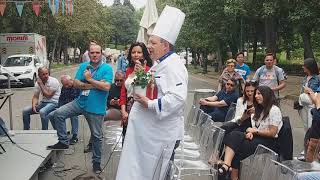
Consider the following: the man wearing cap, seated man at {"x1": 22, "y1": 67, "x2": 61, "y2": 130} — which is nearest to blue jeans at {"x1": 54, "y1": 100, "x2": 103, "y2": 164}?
seated man at {"x1": 22, "y1": 67, "x2": 61, "y2": 130}

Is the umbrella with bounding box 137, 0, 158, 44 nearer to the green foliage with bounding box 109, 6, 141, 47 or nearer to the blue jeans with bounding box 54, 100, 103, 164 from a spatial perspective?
the blue jeans with bounding box 54, 100, 103, 164

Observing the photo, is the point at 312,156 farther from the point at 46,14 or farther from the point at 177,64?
the point at 46,14

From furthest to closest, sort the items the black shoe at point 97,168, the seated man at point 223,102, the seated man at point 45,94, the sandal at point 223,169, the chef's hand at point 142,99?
the seated man at point 45,94, the seated man at point 223,102, the black shoe at point 97,168, the sandal at point 223,169, the chef's hand at point 142,99

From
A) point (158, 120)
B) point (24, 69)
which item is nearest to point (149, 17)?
point (158, 120)

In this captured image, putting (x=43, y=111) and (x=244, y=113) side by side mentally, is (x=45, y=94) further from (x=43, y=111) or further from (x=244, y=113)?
(x=244, y=113)

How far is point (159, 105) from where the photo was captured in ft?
14.2

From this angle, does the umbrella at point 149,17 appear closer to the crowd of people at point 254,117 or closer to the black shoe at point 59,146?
the crowd of people at point 254,117

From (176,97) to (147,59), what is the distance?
240 cm

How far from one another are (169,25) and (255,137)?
104 inches

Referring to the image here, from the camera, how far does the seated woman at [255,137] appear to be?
644 cm

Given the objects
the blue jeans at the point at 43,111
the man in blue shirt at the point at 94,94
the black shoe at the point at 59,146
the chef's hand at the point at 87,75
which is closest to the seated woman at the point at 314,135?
the man in blue shirt at the point at 94,94

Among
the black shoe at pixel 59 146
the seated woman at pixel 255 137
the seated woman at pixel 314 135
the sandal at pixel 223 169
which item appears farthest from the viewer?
the black shoe at pixel 59 146

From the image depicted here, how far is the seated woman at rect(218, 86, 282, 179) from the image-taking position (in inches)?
254

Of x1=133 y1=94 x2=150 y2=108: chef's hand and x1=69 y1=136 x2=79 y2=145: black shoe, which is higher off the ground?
x1=133 y1=94 x2=150 y2=108: chef's hand
